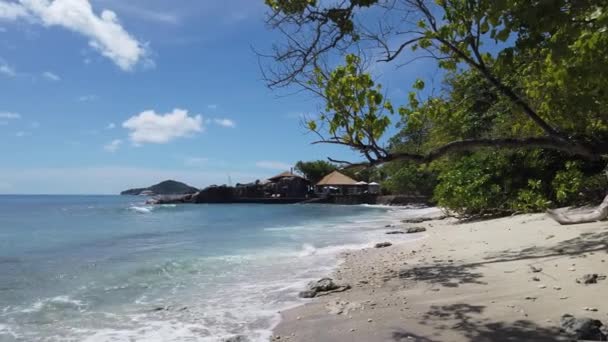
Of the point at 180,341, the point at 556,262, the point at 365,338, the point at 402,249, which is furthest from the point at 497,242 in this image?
the point at 180,341

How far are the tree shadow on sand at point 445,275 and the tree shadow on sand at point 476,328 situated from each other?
1.25m

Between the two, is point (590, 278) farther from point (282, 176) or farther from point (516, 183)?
point (282, 176)

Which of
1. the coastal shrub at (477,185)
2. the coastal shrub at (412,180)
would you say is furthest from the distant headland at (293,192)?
the coastal shrub at (477,185)

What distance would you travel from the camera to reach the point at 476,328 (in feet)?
14.2

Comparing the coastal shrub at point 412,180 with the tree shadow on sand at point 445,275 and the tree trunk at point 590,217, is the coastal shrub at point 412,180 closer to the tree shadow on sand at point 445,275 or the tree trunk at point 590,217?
the tree trunk at point 590,217

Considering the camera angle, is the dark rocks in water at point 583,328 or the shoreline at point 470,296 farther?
the shoreline at point 470,296

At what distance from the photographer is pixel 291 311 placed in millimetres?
6156

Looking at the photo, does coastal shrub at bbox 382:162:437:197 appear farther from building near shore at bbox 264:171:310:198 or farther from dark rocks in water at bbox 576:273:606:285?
dark rocks in water at bbox 576:273:606:285

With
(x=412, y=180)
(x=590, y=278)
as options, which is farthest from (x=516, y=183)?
(x=412, y=180)

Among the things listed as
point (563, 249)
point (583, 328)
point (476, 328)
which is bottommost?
point (476, 328)

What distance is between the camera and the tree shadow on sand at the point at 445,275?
636 cm

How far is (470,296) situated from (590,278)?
1257 millimetres

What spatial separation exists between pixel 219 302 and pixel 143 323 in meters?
1.25

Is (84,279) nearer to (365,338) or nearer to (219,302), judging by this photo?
(219,302)
